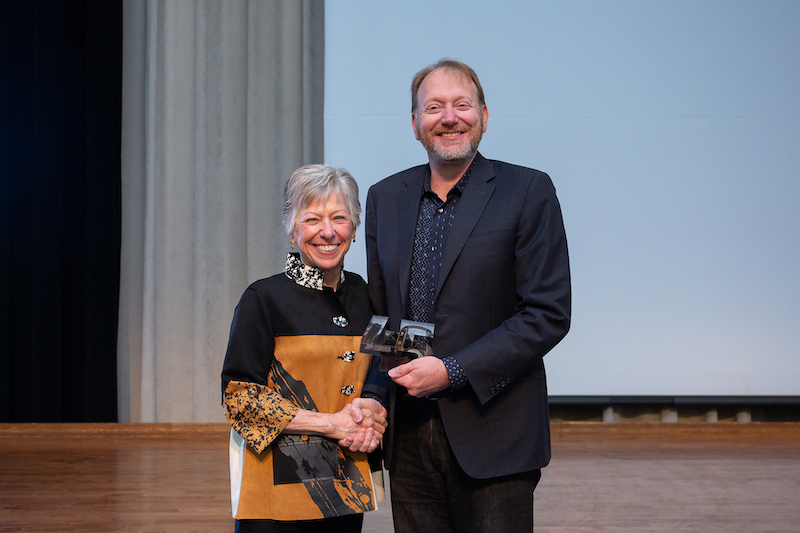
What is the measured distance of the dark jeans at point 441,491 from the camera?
53.9 inches

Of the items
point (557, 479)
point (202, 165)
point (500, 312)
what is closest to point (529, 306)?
point (500, 312)

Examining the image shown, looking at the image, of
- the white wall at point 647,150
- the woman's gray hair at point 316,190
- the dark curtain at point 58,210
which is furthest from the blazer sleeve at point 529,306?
the dark curtain at point 58,210

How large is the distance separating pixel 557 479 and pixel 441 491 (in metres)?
2.12

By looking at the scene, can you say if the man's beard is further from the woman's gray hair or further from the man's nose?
the woman's gray hair

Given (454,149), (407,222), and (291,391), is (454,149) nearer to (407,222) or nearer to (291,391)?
(407,222)

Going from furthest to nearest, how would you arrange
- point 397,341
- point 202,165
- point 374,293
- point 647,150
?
1. point 202,165
2. point 647,150
3. point 374,293
4. point 397,341

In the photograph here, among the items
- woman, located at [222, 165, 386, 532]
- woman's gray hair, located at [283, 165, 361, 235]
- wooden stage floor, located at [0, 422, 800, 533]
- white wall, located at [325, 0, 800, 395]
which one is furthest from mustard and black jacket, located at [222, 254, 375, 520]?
white wall, located at [325, 0, 800, 395]

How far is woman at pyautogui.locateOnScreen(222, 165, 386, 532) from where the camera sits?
1.37 metres

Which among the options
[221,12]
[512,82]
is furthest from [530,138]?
[221,12]

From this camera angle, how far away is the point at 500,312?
1.41 metres

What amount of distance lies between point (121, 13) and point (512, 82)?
2633 mm

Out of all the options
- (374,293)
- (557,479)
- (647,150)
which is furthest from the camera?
(647,150)

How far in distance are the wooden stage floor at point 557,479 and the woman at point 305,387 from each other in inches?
54.9

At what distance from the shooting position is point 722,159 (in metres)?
4.30
